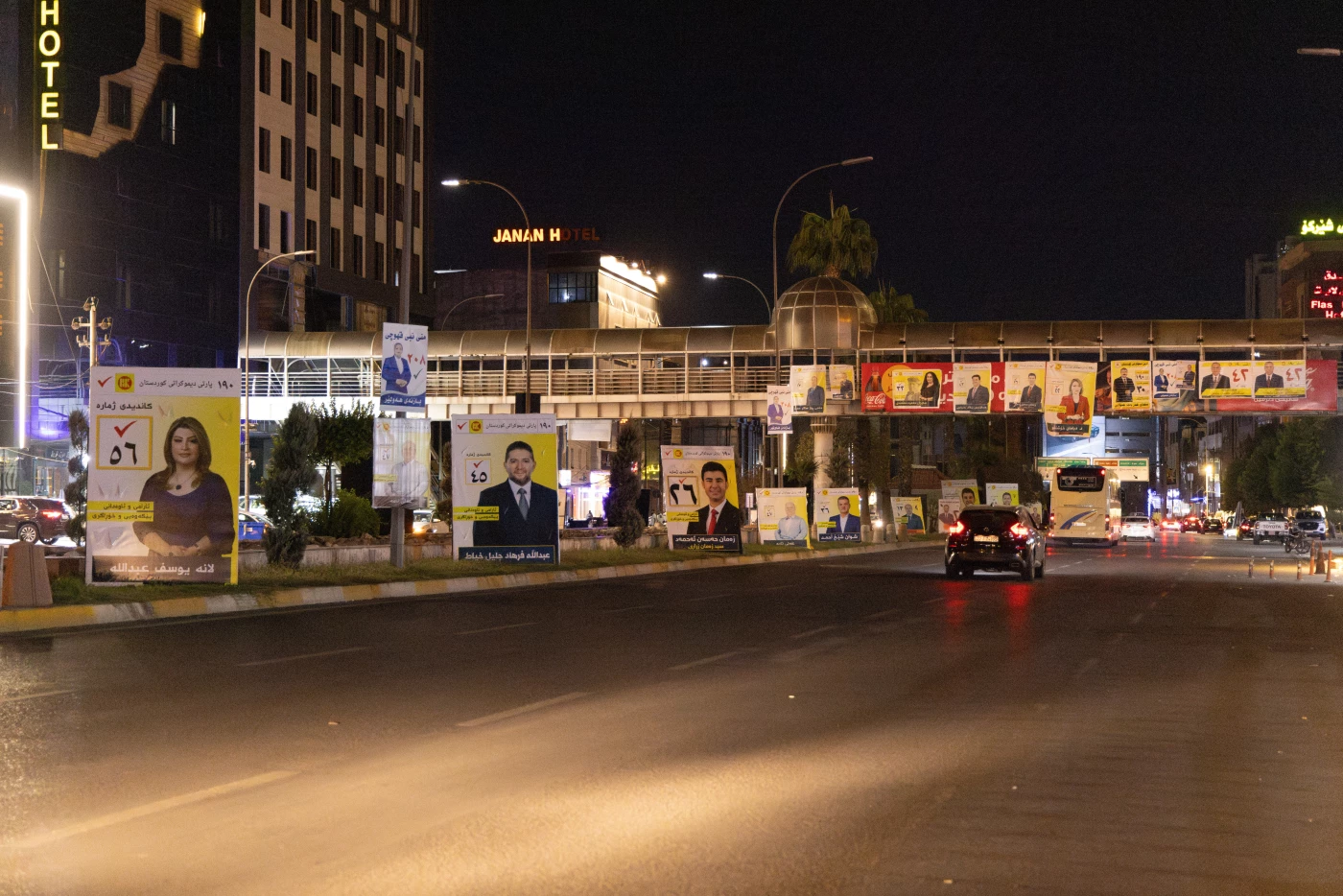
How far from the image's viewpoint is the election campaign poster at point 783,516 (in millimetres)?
46469

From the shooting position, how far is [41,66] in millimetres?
59219

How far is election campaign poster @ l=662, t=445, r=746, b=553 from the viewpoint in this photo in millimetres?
40250

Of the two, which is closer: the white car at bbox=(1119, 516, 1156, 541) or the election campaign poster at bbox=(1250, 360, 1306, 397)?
the election campaign poster at bbox=(1250, 360, 1306, 397)

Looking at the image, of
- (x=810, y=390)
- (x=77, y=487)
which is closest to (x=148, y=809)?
(x=77, y=487)

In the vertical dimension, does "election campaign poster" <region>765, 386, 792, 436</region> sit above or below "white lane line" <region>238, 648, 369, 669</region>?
above

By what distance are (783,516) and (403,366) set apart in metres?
20.8

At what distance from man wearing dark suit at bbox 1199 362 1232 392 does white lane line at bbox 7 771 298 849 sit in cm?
5452

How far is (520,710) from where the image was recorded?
37.5 feet

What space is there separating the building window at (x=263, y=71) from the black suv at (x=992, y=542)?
50.3 metres

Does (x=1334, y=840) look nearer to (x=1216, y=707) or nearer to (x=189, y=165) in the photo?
(x=1216, y=707)

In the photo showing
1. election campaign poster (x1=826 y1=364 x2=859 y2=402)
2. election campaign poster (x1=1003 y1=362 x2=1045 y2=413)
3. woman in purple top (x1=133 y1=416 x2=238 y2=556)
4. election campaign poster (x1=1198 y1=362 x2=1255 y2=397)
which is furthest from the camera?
election campaign poster (x1=826 y1=364 x2=859 y2=402)

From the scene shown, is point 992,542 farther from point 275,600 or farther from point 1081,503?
point 1081,503

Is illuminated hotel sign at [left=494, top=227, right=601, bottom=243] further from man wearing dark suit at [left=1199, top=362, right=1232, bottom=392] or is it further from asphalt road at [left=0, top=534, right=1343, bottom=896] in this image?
asphalt road at [left=0, top=534, right=1343, bottom=896]

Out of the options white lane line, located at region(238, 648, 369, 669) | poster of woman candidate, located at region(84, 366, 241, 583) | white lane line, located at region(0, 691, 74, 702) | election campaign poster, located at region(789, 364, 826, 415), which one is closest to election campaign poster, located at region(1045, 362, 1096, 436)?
election campaign poster, located at region(789, 364, 826, 415)
